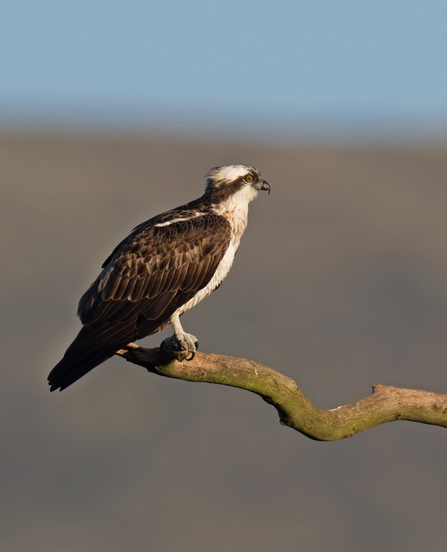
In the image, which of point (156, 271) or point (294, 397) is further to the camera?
point (156, 271)

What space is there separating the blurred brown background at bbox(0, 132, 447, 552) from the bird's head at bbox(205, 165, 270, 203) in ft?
80.9

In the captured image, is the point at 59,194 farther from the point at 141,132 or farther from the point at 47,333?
the point at 141,132

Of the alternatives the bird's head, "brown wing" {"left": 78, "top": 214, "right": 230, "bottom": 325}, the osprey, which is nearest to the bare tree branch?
the osprey

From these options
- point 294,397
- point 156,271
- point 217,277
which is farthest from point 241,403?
point 294,397

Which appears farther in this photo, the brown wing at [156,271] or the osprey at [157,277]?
the brown wing at [156,271]

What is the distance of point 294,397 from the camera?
9.51m

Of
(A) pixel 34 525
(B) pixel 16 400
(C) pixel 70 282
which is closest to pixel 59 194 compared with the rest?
(C) pixel 70 282

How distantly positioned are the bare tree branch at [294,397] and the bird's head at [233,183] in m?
2.70

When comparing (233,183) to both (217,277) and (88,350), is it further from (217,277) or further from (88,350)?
(88,350)

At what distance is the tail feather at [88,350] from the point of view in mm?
9133

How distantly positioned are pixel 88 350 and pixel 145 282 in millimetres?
1216

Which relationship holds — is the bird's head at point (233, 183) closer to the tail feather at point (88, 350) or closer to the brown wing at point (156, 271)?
the brown wing at point (156, 271)

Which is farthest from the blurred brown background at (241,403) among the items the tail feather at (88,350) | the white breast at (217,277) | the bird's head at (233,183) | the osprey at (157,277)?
the tail feather at (88,350)

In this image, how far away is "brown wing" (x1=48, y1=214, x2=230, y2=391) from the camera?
9414mm
